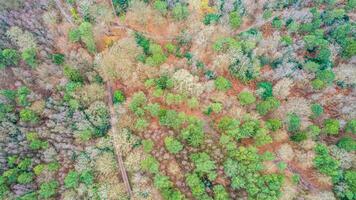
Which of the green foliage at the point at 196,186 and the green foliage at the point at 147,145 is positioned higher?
the green foliage at the point at 147,145

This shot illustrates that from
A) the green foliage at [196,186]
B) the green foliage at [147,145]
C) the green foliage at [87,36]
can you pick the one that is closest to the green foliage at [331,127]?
the green foliage at [196,186]

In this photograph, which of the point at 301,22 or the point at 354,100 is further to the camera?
the point at 301,22

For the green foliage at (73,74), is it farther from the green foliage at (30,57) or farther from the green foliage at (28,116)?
the green foliage at (28,116)

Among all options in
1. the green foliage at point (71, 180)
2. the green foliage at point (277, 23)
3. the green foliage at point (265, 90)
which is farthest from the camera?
the green foliage at point (277, 23)

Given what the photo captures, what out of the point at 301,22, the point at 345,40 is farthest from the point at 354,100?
the point at 301,22

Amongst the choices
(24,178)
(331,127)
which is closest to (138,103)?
(24,178)

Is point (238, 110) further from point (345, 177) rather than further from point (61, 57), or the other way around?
point (61, 57)
